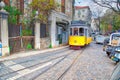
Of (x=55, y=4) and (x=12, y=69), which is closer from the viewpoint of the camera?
(x=12, y=69)

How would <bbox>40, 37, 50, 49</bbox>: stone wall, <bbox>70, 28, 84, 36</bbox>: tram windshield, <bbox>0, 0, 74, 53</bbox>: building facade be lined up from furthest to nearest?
1. <bbox>70, 28, 84, 36</bbox>: tram windshield
2. <bbox>40, 37, 50, 49</bbox>: stone wall
3. <bbox>0, 0, 74, 53</bbox>: building facade

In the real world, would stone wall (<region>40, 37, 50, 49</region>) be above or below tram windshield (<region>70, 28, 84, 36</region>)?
below

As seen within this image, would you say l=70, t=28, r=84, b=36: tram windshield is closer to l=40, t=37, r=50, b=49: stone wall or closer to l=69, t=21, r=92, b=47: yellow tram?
l=69, t=21, r=92, b=47: yellow tram

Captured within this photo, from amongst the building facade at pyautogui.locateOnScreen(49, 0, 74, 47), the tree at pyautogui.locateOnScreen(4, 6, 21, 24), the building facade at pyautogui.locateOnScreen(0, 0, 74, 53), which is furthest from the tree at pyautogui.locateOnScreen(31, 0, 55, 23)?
the tree at pyautogui.locateOnScreen(4, 6, 21, 24)

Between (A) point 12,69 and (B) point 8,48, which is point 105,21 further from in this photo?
(A) point 12,69

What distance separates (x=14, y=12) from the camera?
20875mm

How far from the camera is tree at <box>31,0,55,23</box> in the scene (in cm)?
2398

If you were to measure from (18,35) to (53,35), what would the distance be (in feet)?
27.4

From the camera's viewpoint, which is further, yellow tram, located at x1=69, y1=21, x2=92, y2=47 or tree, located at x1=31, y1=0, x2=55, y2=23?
yellow tram, located at x1=69, y1=21, x2=92, y2=47

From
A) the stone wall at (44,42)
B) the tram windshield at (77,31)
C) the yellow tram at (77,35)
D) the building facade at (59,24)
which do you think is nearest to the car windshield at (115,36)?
the yellow tram at (77,35)

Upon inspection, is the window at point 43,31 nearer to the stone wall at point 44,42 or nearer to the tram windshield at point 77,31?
the stone wall at point 44,42

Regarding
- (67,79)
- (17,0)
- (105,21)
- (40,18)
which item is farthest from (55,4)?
(105,21)

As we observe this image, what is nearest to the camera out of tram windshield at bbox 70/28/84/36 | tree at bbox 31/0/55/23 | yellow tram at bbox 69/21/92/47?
tree at bbox 31/0/55/23

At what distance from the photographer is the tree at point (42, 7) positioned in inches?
944
